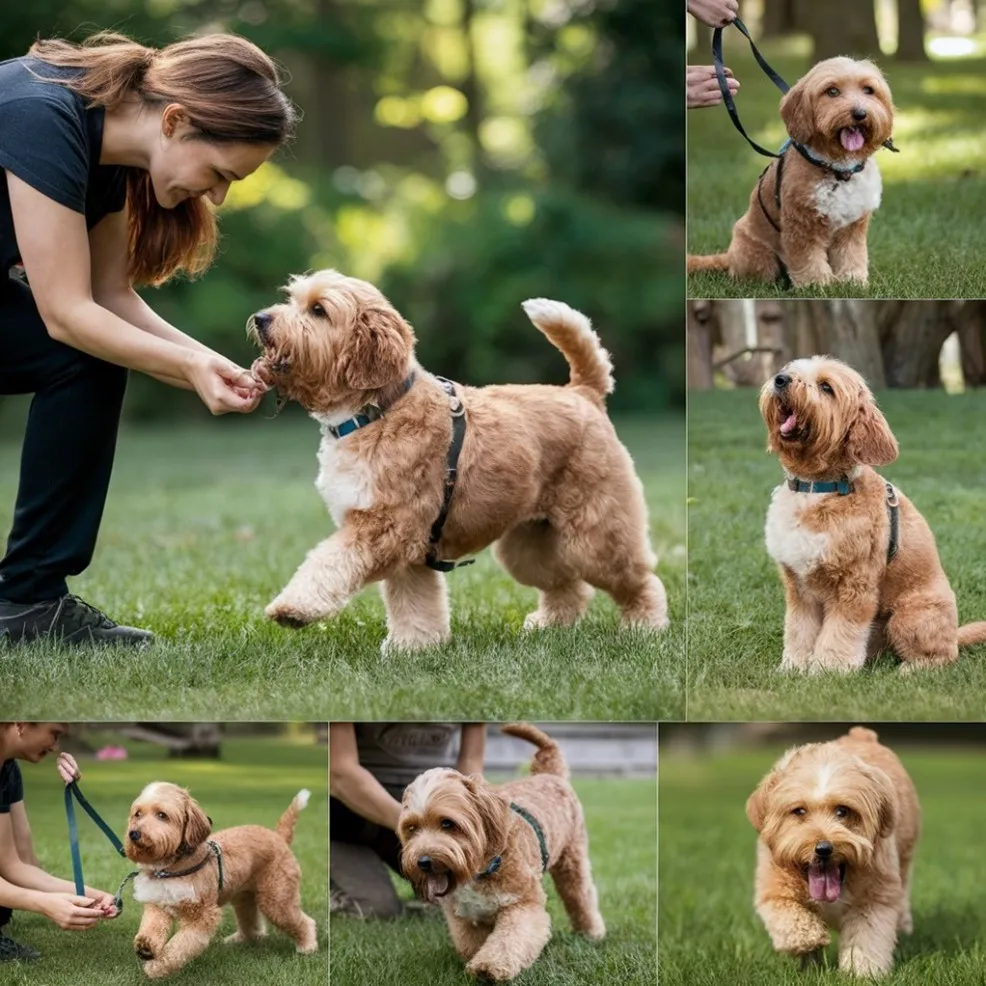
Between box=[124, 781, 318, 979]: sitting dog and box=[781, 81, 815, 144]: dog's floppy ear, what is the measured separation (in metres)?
1.99

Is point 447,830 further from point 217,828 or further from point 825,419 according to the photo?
point 825,419

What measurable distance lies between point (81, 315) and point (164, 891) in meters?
1.37

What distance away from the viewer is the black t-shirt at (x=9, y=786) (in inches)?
135

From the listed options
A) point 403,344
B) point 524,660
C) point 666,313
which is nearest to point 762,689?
point 524,660

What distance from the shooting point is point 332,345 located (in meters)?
3.34

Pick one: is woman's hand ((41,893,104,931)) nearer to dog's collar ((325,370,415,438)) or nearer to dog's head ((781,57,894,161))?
dog's collar ((325,370,415,438))

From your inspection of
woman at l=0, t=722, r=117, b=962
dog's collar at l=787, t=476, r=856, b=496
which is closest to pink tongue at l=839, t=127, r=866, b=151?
dog's collar at l=787, t=476, r=856, b=496

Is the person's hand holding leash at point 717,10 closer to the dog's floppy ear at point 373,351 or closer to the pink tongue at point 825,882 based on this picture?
the dog's floppy ear at point 373,351

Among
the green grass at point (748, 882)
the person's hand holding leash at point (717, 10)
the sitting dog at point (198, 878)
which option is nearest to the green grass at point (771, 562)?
the green grass at point (748, 882)

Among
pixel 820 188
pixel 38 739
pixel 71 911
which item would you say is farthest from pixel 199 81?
pixel 71 911

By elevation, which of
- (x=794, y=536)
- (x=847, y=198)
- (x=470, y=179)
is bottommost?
(x=794, y=536)

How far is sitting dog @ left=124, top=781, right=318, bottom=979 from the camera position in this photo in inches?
131

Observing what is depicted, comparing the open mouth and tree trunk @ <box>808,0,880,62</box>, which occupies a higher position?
tree trunk @ <box>808,0,880,62</box>

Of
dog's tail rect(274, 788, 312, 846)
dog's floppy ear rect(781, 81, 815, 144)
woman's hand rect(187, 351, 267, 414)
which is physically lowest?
dog's tail rect(274, 788, 312, 846)
